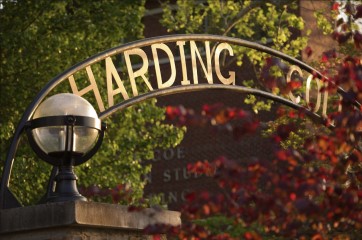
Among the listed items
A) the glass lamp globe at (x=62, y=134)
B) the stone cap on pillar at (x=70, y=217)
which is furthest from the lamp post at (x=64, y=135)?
the stone cap on pillar at (x=70, y=217)

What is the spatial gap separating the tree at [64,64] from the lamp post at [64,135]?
44.0ft

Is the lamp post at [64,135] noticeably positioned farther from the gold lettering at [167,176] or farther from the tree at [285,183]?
the gold lettering at [167,176]

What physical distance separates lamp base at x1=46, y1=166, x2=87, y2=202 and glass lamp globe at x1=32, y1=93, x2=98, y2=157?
0.58 feet

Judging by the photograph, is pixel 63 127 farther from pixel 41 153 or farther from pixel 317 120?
pixel 317 120

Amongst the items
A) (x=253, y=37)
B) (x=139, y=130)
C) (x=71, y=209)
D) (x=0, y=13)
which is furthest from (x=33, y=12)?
(x=71, y=209)

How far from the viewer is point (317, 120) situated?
7.77 m

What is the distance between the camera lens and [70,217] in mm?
7984

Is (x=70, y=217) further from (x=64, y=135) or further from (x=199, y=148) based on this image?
(x=199, y=148)

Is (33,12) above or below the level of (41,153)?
above

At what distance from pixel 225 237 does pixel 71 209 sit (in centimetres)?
129

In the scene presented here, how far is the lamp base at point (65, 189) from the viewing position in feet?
28.4

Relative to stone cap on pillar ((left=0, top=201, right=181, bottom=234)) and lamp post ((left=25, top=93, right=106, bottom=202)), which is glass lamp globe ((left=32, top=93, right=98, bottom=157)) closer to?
lamp post ((left=25, top=93, right=106, bottom=202))

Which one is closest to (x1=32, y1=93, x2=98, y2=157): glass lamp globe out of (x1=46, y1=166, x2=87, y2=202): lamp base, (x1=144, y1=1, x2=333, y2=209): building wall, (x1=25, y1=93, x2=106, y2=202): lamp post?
(x1=25, y1=93, x2=106, y2=202): lamp post

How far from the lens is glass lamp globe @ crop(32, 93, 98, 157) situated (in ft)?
29.2
